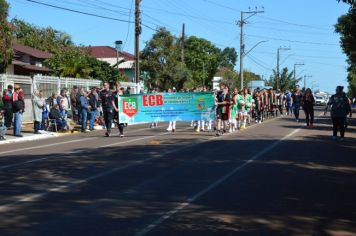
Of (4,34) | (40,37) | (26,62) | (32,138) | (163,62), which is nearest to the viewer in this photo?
(32,138)

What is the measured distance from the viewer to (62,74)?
40.2m

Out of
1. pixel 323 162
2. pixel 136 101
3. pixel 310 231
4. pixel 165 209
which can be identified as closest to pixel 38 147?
pixel 136 101

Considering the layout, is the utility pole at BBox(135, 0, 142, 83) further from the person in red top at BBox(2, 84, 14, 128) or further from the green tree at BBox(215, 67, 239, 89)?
the green tree at BBox(215, 67, 239, 89)

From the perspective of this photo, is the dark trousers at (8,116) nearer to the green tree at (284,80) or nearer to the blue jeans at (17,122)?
the blue jeans at (17,122)

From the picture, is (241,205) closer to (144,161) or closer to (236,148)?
(144,161)

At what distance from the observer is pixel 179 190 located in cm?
991

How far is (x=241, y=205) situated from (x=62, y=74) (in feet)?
108

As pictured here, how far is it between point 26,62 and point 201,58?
48.5 meters

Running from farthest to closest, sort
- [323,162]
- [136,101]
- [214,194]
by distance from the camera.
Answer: [136,101] < [323,162] < [214,194]

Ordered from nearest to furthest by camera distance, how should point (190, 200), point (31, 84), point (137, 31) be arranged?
point (190, 200), point (31, 84), point (137, 31)

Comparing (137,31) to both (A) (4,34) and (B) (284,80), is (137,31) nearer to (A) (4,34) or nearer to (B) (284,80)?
(A) (4,34)

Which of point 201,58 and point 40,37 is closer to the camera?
point 40,37

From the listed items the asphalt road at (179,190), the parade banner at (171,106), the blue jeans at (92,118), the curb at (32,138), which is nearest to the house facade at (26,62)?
the blue jeans at (92,118)

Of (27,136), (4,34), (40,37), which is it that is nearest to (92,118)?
(27,136)
